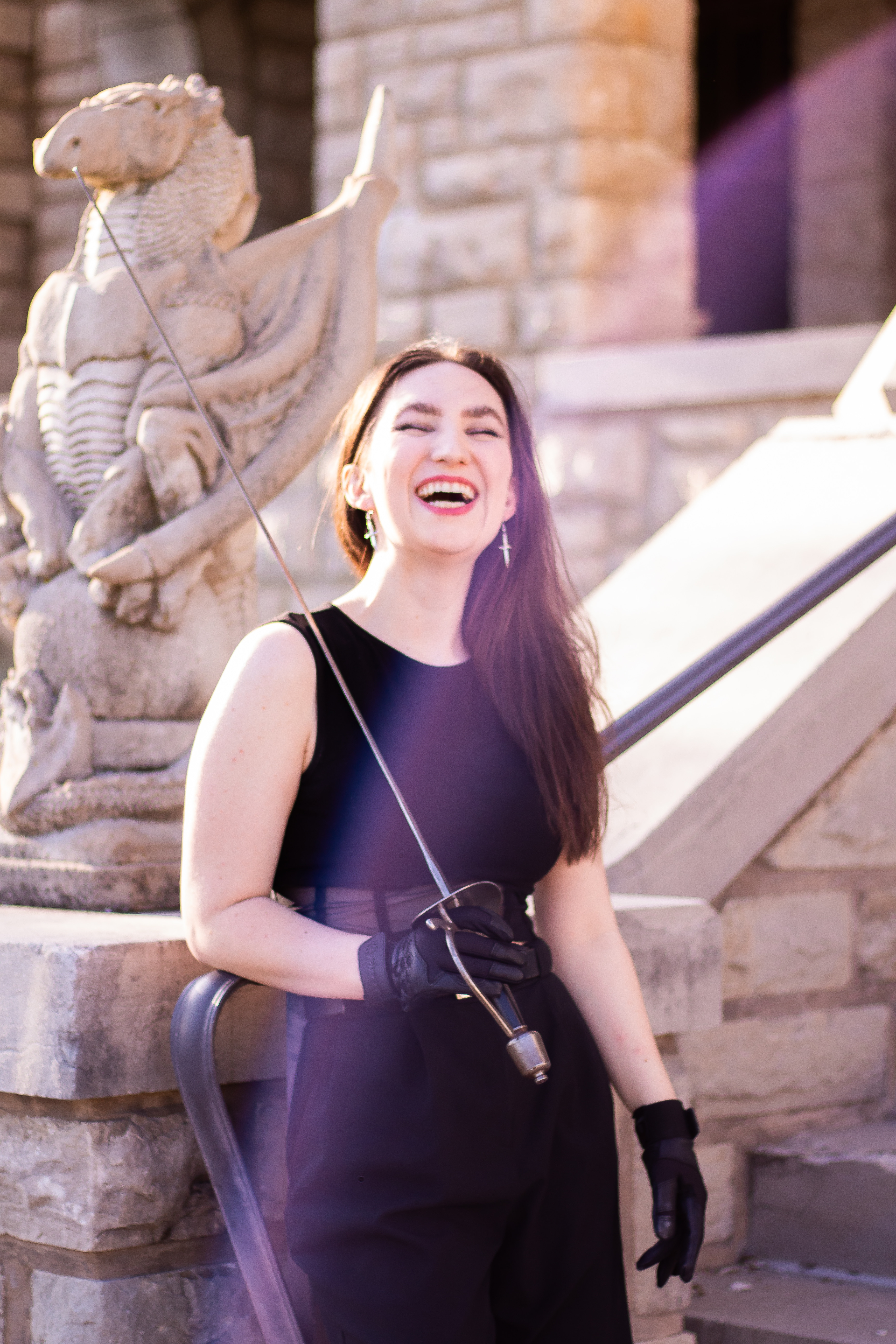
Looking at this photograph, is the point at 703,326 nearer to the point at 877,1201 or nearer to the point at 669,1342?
the point at 877,1201

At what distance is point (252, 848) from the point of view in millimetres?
2008

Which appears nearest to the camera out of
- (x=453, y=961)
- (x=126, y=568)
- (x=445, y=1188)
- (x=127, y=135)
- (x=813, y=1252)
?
(x=453, y=961)

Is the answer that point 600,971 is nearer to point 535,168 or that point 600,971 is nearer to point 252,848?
point 252,848

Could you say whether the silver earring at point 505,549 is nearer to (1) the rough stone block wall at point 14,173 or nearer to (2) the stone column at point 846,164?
(2) the stone column at point 846,164

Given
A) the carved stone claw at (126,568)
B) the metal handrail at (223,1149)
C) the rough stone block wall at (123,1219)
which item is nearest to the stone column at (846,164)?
the carved stone claw at (126,568)

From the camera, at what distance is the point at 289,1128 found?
2.09 metres

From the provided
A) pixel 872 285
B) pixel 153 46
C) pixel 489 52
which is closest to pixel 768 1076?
pixel 489 52

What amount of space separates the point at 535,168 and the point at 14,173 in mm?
4170

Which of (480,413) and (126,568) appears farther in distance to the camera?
(126,568)

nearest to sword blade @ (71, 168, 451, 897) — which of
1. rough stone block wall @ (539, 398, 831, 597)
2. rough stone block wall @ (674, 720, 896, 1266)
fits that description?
rough stone block wall @ (674, 720, 896, 1266)

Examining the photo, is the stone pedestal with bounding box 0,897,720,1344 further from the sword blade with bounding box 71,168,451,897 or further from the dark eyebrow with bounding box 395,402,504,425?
the dark eyebrow with bounding box 395,402,504,425

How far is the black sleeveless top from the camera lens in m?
2.07

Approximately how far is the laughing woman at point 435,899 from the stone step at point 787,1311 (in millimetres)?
808

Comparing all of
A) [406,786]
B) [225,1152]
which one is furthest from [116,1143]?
[406,786]
